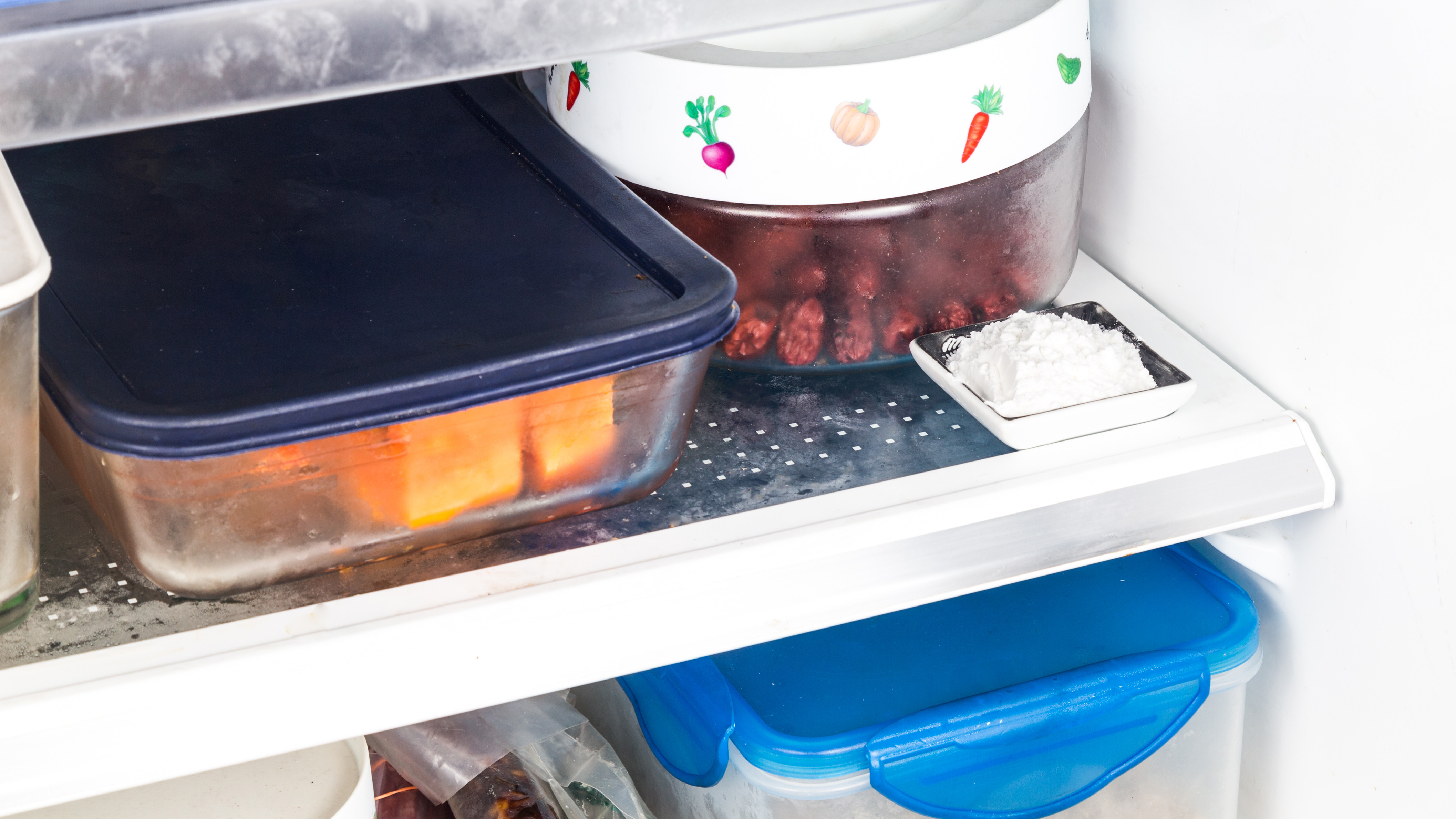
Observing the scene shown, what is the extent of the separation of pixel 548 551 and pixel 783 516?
0.12 metres

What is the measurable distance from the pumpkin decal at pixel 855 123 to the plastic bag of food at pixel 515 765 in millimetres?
439

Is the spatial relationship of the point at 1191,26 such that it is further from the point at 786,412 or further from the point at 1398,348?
A: the point at 786,412

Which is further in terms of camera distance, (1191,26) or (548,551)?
(1191,26)

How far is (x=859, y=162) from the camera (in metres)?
0.69

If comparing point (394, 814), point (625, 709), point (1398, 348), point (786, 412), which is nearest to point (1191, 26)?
point (1398, 348)

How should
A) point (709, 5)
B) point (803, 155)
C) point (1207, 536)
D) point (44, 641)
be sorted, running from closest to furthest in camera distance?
point (709, 5)
point (44, 641)
point (803, 155)
point (1207, 536)

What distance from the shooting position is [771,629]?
64 centimetres

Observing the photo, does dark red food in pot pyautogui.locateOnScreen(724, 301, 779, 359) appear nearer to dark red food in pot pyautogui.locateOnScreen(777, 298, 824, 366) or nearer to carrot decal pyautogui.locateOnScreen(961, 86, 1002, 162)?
dark red food in pot pyautogui.locateOnScreen(777, 298, 824, 366)

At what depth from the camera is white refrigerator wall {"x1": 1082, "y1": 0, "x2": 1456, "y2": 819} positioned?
0.65 meters

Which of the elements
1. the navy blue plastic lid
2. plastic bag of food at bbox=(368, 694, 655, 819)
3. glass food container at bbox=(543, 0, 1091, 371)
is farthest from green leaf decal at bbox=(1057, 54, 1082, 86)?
plastic bag of food at bbox=(368, 694, 655, 819)

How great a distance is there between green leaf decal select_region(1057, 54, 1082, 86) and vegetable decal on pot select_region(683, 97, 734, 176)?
0.19 meters

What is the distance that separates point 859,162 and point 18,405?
0.41 m

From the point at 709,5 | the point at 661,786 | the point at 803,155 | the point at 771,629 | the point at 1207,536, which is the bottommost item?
the point at 661,786

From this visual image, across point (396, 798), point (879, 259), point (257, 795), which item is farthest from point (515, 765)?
point (879, 259)
